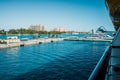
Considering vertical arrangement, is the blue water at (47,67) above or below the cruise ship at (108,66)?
below

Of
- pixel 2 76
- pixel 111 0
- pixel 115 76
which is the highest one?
pixel 111 0

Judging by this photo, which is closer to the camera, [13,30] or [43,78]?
[43,78]

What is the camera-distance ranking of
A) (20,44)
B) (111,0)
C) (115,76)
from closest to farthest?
1. (115,76)
2. (111,0)
3. (20,44)

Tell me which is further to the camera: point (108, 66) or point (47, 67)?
point (47, 67)

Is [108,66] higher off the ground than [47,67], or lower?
higher

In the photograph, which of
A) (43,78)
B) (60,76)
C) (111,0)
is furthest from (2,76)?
(111,0)

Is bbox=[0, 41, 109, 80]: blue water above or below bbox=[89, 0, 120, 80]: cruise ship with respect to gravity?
below

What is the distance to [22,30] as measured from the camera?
17100 cm

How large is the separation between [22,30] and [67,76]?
514ft

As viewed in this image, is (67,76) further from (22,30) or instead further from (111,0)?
(22,30)

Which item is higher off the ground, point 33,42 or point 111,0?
point 111,0

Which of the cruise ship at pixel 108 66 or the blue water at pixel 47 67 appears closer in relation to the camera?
the cruise ship at pixel 108 66

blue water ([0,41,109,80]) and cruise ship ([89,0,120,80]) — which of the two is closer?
cruise ship ([89,0,120,80])

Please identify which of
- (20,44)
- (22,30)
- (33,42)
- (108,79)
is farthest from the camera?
(22,30)
